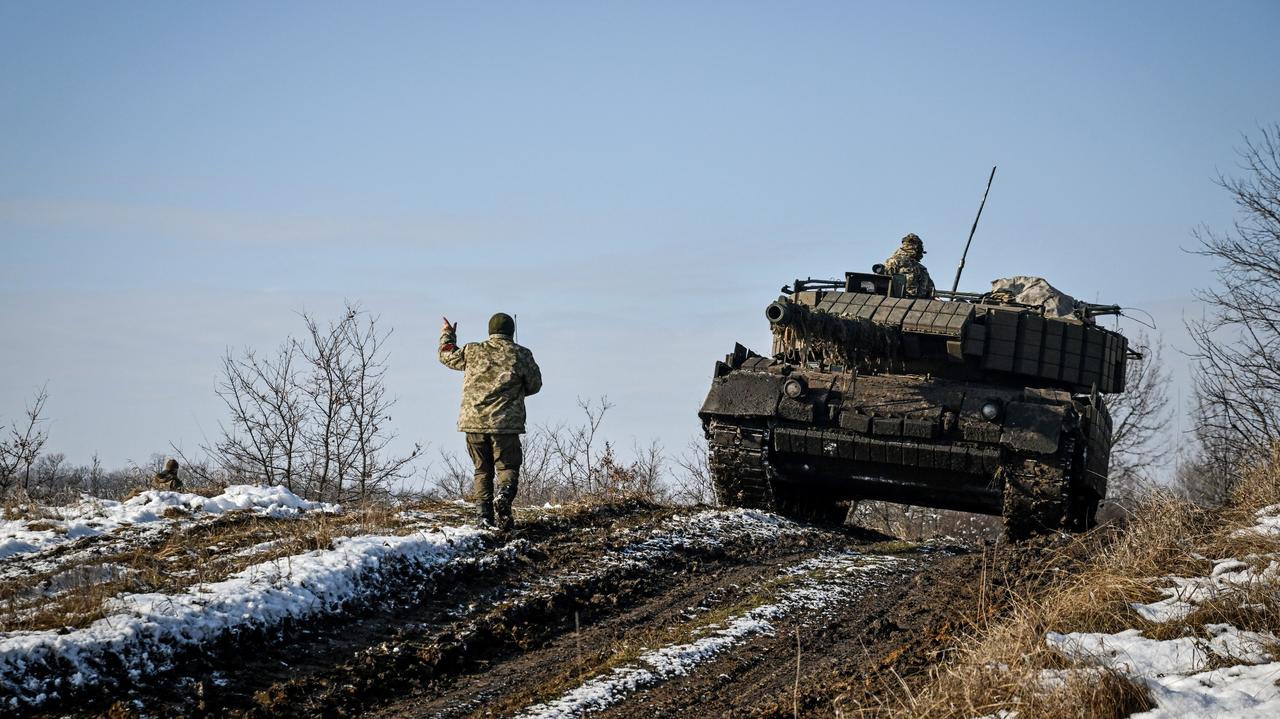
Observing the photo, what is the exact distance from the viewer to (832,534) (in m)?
12.0

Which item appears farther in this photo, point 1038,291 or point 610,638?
point 1038,291

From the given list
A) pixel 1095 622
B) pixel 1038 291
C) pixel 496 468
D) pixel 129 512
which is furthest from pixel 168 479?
pixel 1038 291

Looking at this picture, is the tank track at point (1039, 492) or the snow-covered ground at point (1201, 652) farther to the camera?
the tank track at point (1039, 492)

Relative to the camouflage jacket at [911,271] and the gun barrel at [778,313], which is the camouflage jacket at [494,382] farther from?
the camouflage jacket at [911,271]

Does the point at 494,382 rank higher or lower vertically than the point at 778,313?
lower

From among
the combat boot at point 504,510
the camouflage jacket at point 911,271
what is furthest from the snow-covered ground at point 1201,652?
the camouflage jacket at point 911,271

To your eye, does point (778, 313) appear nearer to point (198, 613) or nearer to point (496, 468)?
point (496, 468)

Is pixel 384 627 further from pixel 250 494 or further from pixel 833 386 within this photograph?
pixel 833 386

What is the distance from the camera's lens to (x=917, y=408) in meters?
11.9

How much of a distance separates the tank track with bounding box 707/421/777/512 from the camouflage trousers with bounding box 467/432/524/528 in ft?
9.77

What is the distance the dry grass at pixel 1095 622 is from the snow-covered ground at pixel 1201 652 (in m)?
0.06

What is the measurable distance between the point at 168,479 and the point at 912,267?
883 cm

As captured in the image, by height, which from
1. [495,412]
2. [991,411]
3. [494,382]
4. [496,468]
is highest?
[991,411]

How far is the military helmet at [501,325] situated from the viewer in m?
10.4
